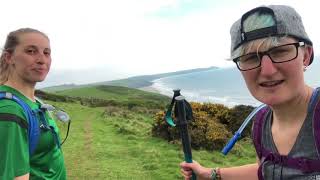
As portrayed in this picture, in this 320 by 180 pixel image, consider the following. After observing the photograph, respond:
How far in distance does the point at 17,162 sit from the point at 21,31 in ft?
4.53

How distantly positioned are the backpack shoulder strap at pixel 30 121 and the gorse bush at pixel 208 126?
9015mm

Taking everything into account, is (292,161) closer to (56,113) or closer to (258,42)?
(258,42)

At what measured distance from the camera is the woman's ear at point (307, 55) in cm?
225

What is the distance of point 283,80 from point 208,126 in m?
13.7

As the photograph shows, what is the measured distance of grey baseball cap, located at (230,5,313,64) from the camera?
216 centimetres

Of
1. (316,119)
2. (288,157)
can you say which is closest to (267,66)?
(316,119)

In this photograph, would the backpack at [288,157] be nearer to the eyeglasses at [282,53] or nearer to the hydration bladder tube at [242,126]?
the hydration bladder tube at [242,126]

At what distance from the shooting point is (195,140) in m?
14.9

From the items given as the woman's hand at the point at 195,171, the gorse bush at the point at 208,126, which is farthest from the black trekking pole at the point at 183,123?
the gorse bush at the point at 208,126

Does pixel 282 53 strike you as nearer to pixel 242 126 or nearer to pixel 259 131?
pixel 259 131

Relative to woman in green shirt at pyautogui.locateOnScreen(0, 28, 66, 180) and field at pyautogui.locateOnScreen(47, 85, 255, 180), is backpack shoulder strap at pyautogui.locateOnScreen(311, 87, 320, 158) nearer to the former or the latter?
woman in green shirt at pyautogui.locateOnScreen(0, 28, 66, 180)

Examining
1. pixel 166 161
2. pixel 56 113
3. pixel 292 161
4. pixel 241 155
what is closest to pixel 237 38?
pixel 292 161

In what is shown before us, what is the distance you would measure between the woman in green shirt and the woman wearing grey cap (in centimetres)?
189

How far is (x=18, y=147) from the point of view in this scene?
10.6 feet
